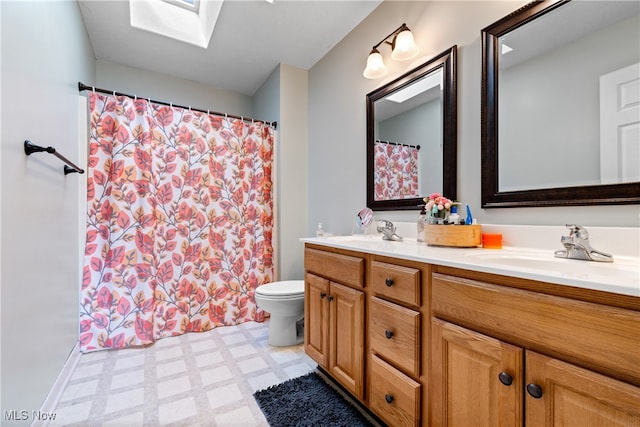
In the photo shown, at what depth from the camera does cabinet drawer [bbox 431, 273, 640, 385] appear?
0.56m

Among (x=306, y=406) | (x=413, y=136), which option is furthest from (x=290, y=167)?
(x=306, y=406)

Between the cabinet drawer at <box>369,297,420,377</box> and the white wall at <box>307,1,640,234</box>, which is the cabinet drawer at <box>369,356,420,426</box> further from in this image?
the white wall at <box>307,1,640,234</box>

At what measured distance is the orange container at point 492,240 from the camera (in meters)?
1.19

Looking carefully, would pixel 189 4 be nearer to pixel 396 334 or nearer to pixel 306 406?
pixel 396 334

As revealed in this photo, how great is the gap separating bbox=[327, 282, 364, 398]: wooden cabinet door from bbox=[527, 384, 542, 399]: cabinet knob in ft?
2.16

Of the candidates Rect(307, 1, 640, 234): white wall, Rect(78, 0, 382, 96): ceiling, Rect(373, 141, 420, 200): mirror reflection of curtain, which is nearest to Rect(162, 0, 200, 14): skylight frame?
Rect(78, 0, 382, 96): ceiling

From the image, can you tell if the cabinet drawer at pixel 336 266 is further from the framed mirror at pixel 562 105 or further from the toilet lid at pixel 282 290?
the framed mirror at pixel 562 105

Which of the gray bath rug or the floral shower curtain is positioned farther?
the floral shower curtain

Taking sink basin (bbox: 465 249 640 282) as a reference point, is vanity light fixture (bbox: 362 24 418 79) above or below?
above

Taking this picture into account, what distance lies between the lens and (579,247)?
927 mm

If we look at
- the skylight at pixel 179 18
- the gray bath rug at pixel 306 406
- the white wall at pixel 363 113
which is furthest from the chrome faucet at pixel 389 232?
the skylight at pixel 179 18

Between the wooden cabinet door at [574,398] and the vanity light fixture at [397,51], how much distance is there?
1.54 metres

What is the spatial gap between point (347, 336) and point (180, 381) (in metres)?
1.01

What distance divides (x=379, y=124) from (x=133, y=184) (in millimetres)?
1806
